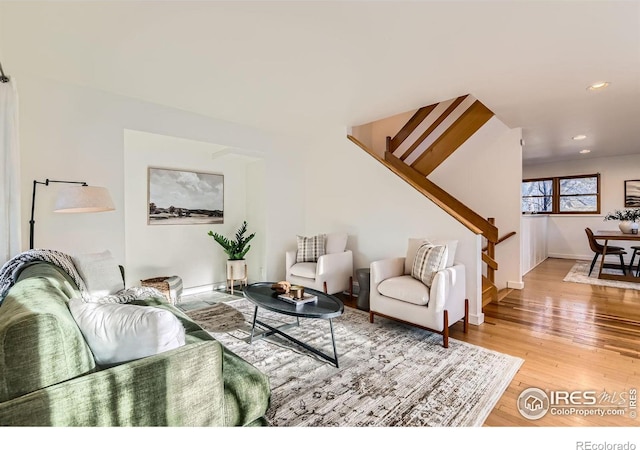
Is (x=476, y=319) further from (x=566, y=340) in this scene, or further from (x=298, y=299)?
(x=298, y=299)

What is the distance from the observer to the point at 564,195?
748 centimetres

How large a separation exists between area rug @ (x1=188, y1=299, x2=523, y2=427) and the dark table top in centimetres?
42

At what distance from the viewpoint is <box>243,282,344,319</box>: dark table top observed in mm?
2242

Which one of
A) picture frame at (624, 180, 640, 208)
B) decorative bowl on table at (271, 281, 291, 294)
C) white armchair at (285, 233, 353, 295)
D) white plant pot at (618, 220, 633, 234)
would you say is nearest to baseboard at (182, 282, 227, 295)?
white armchair at (285, 233, 353, 295)

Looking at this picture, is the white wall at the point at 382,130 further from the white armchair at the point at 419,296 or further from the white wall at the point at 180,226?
the white armchair at the point at 419,296

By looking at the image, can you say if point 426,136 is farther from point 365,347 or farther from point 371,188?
point 365,347

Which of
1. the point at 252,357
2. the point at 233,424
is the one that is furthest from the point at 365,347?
the point at 233,424

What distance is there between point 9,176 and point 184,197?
2.34 m

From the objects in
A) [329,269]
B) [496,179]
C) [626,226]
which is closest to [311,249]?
[329,269]

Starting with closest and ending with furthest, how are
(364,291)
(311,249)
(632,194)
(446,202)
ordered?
(364,291) → (446,202) → (311,249) → (632,194)

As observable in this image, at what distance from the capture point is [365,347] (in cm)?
262

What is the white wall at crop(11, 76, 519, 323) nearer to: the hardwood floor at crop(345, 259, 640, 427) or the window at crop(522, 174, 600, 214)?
the hardwood floor at crop(345, 259, 640, 427)

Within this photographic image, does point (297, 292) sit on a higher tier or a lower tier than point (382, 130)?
lower


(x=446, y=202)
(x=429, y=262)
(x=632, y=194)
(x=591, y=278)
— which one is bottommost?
(x=591, y=278)
